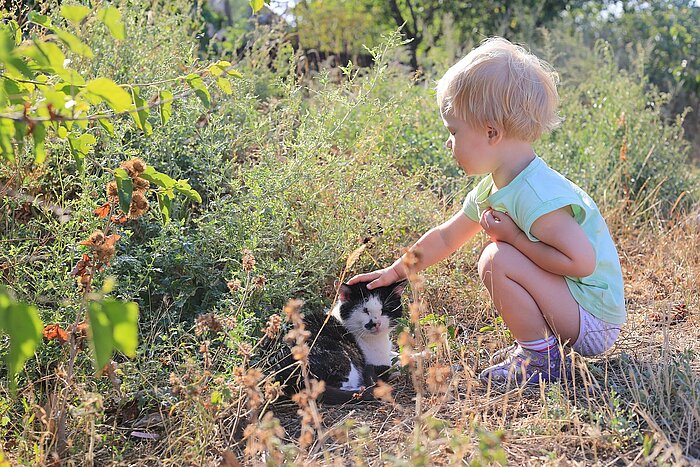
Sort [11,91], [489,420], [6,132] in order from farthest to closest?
[489,420] → [11,91] → [6,132]

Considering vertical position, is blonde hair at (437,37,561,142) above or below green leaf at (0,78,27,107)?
below

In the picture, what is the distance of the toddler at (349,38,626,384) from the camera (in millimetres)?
2584

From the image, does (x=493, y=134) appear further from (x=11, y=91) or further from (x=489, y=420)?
(x=11, y=91)

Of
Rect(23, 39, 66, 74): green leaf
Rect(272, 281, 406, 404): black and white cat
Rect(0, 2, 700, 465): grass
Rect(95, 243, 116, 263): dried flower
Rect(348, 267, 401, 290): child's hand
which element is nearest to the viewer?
Rect(23, 39, 66, 74): green leaf

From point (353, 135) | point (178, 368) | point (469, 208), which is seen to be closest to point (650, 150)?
point (353, 135)

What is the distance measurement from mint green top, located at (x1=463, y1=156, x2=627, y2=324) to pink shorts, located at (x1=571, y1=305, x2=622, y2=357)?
0.03 metres

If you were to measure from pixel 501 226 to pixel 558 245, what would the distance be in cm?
23

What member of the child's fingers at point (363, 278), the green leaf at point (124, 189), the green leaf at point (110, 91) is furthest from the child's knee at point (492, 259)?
the green leaf at point (110, 91)

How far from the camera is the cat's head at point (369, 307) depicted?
9.59 feet

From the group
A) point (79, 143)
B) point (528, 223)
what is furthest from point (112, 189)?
point (528, 223)

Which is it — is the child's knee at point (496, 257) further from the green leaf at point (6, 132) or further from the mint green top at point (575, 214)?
the green leaf at point (6, 132)

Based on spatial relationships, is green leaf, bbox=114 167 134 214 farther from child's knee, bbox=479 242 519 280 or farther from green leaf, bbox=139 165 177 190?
child's knee, bbox=479 242 519 280

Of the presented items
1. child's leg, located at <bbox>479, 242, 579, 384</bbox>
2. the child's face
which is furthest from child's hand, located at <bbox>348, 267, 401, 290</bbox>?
the child's face

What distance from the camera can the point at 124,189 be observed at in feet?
6.50
